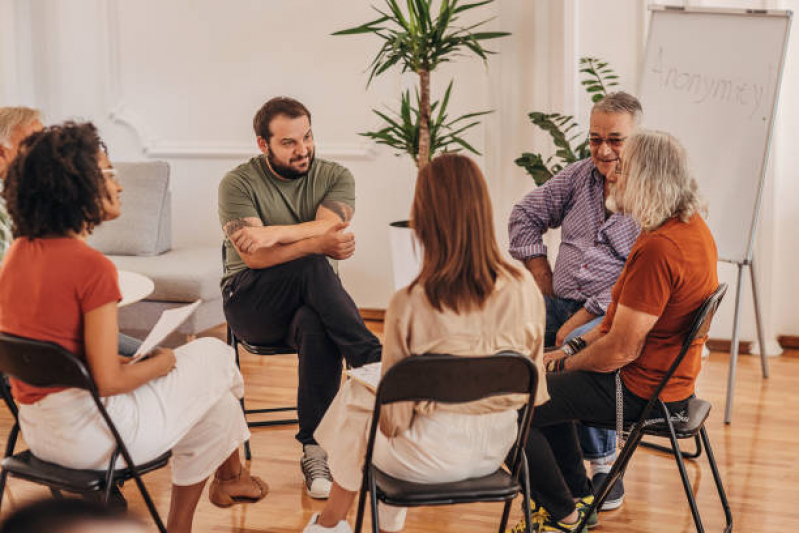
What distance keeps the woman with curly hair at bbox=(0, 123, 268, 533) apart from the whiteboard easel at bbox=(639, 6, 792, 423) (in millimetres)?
2592

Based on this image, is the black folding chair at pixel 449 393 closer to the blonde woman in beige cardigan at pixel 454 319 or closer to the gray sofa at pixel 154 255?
the blonde woman in beige cardigan at pixel 454 319

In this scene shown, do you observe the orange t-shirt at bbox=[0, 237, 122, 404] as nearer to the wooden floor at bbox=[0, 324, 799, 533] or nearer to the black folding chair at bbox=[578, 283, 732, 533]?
the wooden floor at bbox=[0, 324, 799, 533]

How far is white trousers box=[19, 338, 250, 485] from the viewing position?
7.03 ft

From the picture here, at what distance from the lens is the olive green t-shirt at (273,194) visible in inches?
129

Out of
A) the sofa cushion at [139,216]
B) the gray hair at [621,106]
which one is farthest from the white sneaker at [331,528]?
the sofa cushion at [139,216]

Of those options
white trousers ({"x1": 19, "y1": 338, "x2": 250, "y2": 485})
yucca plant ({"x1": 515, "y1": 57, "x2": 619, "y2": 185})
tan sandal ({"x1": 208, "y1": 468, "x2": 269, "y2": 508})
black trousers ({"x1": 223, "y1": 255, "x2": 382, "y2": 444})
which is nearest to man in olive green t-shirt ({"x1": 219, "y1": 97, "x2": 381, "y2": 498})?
black trousers ({"x1": 223, "y1": 255, "x2": 382, "y2": 444})

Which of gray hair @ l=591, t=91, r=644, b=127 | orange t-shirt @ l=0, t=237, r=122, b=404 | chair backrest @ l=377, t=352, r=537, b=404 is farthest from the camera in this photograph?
gray hair @ l=591, t=91, r=644, b=127

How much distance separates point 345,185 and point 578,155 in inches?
65.7

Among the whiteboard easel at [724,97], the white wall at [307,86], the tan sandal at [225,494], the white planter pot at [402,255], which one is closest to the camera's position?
the tan sandal at [225,494]

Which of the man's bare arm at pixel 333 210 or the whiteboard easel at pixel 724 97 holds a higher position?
the whiteboard easel at pixel 724 97

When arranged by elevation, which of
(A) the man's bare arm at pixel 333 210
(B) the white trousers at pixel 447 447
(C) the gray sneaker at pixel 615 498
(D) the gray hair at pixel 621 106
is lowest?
(C) the gray sneaker at pixel 615 498

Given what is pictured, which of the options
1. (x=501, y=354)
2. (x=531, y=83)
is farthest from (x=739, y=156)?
(x=501, y=354)

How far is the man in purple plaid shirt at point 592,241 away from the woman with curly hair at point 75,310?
1359 mm

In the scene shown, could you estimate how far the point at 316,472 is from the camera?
307 cm
